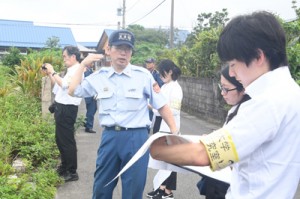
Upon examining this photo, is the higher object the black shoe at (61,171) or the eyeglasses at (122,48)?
the eyeglasses at (122,48)

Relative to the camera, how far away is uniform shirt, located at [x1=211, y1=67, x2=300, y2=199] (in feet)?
3.64

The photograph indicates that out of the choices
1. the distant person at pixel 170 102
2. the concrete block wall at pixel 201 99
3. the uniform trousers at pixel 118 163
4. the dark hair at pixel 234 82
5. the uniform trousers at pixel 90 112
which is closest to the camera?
the dark hair at pixel 234 82

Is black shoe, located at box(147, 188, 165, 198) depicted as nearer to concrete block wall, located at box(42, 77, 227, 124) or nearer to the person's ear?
the person's ear

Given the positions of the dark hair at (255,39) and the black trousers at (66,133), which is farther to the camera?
the black trousers at (66,133)

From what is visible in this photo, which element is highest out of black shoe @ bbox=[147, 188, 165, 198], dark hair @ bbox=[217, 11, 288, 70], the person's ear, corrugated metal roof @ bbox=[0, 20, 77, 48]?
corrugated metal roof @ bbox=[0, 20, 77, 48]

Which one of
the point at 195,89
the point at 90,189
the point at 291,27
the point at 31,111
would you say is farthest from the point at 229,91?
the point at 195,89

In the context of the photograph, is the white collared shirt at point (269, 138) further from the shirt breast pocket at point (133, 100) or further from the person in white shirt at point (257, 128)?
the shirt breast pocket at point (133, 100)

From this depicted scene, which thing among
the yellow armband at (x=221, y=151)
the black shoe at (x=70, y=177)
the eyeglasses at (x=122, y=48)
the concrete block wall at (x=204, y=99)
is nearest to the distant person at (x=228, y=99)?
the eyeglasses at (x=122, y=48)

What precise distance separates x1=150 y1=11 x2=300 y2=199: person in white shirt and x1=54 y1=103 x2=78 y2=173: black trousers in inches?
146

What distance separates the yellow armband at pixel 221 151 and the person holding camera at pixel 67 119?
369 cm

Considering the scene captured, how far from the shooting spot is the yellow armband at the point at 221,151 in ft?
3.62

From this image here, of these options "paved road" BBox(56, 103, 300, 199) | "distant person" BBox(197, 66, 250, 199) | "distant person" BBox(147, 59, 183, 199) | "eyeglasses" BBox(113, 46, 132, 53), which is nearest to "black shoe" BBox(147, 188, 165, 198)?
"distant person" BBox(147, 59, 183, 199)

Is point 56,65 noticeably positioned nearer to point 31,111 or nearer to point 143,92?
point 31,111

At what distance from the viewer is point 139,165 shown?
3.02m
